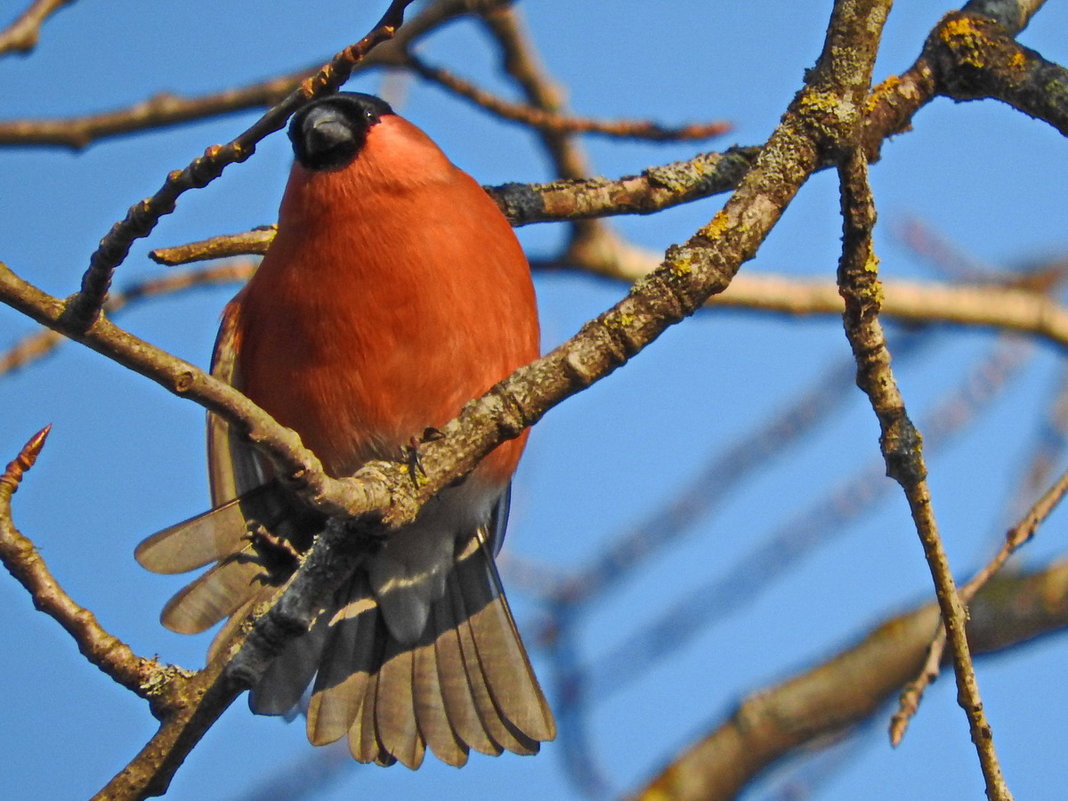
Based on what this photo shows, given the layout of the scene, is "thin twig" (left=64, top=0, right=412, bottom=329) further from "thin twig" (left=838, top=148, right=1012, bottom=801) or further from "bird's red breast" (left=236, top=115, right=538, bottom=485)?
"bird's red breast" (left=236, top=115, right=538, bottom=485)

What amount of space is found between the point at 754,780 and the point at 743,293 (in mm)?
1941

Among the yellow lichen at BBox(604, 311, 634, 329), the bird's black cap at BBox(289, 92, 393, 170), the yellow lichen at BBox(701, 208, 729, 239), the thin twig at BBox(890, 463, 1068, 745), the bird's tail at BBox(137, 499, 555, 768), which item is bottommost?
the thin twig at BBox(890, 463, 1068, 745)

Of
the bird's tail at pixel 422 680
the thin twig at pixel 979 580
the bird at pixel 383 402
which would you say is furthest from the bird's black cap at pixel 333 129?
the thin twig at pixel 979 580

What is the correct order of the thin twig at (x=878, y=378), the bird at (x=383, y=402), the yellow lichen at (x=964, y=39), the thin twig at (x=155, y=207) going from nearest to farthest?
the thin twig at (x=155, y=207) → the thin twig at (x=878, y=378) → the yellow lichen at (x=964, y=39) → the bird at (x=383, y=402)

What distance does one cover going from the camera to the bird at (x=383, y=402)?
11.9 ft

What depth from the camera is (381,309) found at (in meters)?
3.62

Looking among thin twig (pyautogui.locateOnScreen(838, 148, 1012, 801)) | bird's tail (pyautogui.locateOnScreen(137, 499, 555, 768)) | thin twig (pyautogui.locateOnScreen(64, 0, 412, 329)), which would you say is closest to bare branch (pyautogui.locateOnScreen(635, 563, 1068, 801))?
bird's tail (pyautogui.locateOnScreen(137, 499, 555, 768))

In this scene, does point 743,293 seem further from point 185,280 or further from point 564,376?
point 564,376

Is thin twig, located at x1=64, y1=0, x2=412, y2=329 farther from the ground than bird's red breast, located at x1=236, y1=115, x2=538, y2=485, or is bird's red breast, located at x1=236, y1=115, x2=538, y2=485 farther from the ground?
bird's red breast, located at x1=236, y1=115, x2=538, y2=485

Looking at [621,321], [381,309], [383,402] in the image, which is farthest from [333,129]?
[621,321]

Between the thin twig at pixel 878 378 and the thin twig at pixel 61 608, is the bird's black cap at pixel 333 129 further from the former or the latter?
the thin twig at pixel 878 378

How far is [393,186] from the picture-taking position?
3869 mm

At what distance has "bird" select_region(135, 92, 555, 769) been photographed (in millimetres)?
3631

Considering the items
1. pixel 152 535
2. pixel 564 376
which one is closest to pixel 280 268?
pixel 152 535
